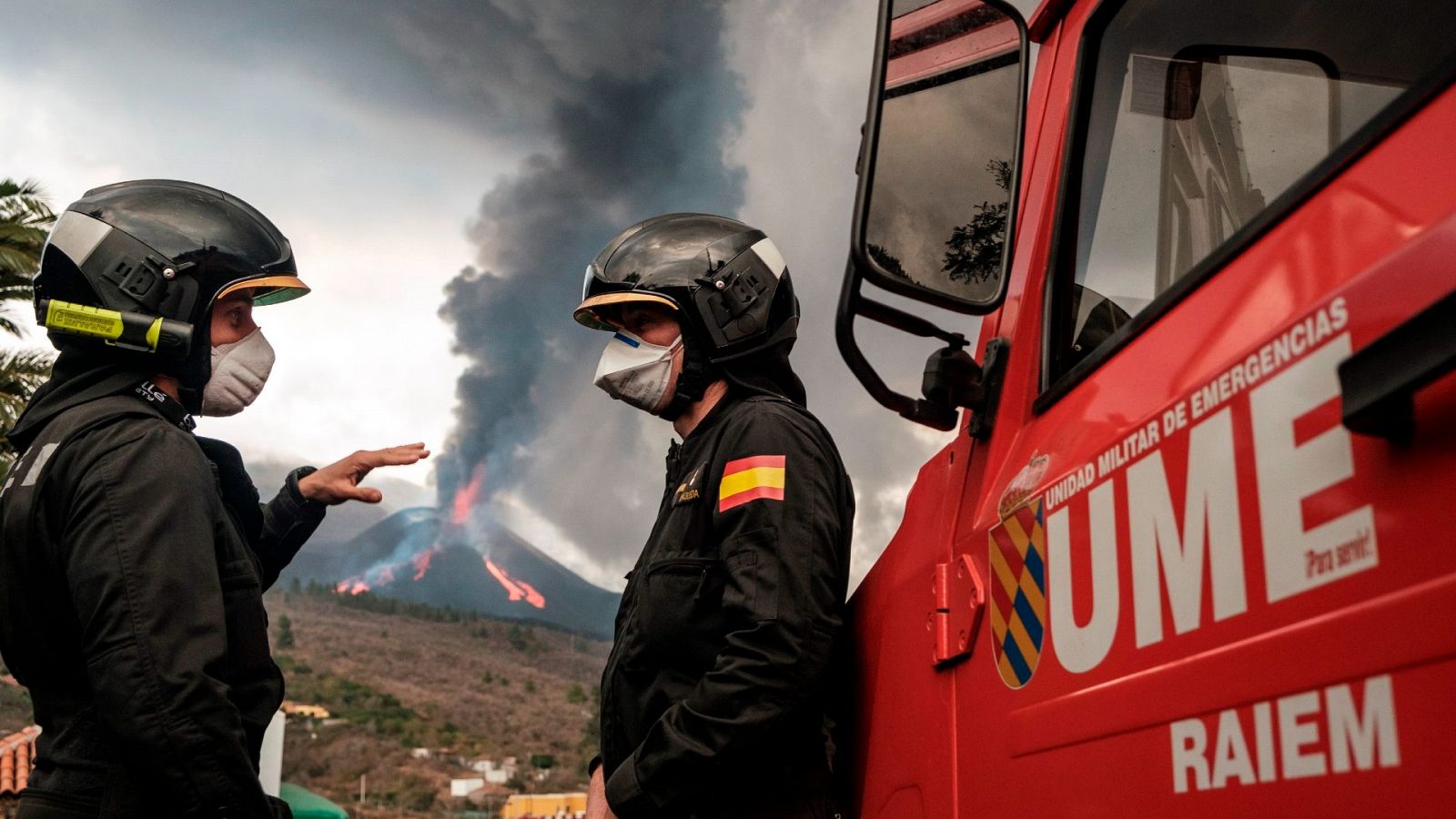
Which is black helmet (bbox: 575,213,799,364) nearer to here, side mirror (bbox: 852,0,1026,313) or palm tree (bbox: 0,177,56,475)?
side mirror (bbox: 852,0,1026,313)

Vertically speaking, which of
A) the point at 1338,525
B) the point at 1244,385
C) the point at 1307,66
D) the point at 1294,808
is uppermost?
the point at 1307,66

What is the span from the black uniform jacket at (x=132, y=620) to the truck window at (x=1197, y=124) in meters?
1.77

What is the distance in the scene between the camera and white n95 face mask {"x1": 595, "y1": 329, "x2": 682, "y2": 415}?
3445 mm

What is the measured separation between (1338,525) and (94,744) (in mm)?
2433

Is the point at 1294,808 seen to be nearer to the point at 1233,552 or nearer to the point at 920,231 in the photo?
the point at 1233,552

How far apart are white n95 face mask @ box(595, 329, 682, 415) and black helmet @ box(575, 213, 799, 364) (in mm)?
78

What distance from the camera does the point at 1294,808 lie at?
4.07 feet

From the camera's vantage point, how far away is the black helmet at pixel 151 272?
306cm

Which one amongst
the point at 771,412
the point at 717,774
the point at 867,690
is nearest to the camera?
the point at 867,690

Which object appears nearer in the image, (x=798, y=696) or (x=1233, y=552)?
(x=1233, y=552)

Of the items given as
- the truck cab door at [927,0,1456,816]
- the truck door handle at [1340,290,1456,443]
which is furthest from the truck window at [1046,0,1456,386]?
the truck door handle at [1340,290,1456,443]

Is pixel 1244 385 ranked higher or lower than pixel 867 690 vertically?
higher

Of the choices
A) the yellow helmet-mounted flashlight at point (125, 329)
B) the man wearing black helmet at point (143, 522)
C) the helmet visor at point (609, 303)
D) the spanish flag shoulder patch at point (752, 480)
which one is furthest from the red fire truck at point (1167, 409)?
the yellow helmet-mounted flashlight at point (125, 329)

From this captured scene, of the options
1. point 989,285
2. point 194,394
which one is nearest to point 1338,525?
point 989,285
